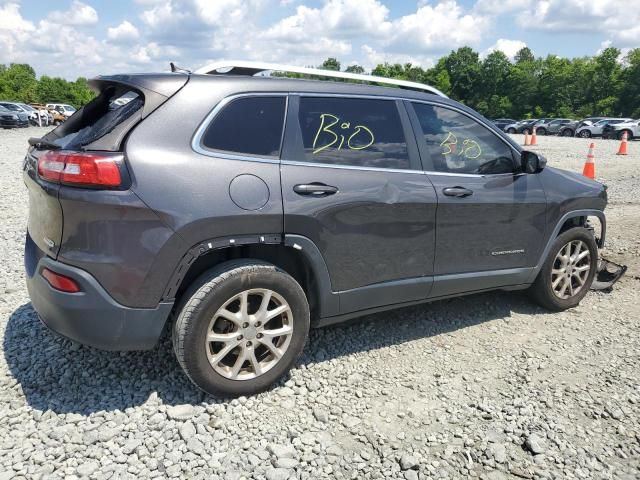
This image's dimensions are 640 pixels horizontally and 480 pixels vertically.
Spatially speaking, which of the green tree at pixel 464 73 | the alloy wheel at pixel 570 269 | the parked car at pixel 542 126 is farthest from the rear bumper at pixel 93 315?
the green tree at pixel 464 73

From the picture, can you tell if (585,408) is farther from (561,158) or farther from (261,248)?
(561,158)

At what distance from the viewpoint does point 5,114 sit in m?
30.4

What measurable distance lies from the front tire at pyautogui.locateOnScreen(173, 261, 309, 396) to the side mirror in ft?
7.01

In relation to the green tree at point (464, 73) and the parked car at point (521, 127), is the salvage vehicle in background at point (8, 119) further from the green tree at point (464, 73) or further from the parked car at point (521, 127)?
the green tree at point (464, 73)

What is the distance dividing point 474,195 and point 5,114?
3374cm

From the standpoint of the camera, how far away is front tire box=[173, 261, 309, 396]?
112 inches

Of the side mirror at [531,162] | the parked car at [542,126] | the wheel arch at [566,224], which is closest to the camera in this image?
the side mirror at [531,162]

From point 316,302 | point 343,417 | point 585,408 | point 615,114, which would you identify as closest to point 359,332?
point 316,302

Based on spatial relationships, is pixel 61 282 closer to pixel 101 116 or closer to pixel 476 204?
pixel 101 116

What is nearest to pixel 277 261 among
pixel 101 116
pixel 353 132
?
pixel 353 132

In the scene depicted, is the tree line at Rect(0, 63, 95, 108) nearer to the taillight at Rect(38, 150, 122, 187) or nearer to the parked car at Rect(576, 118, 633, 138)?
the parked car at Rect(576, 118, 633, 138)

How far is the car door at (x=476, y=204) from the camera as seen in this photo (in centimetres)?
367

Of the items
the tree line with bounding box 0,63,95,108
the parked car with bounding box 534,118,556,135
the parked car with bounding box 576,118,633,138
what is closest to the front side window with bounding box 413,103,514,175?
the parked car with bounding box 576,118,633,138

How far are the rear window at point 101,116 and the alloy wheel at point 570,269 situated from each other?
3537 mm
